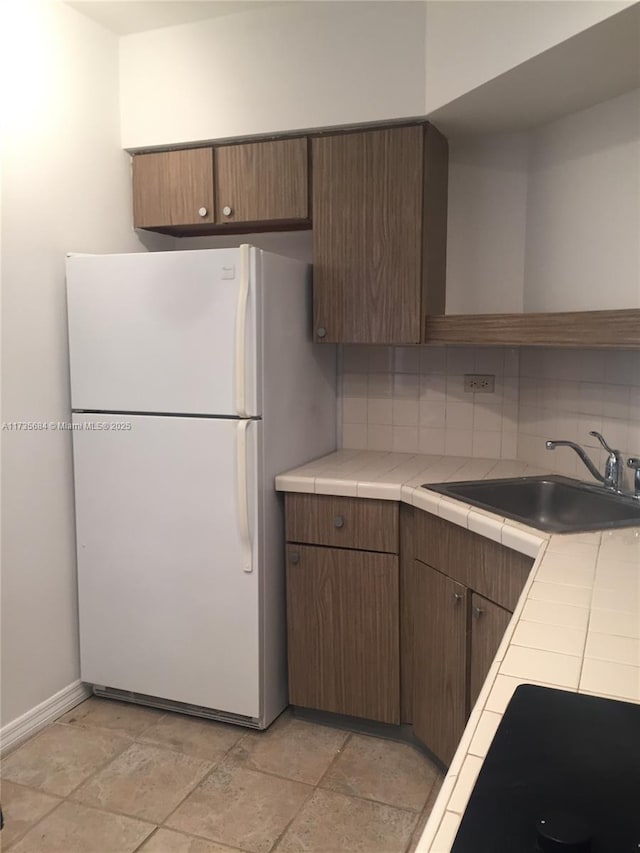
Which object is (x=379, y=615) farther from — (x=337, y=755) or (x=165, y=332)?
(x=165, y=332)

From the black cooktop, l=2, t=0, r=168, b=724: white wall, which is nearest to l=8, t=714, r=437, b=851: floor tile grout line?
l=2, t=0, r=168, b=724: white wall

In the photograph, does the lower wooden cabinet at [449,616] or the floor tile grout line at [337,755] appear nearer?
the lower wooden cabinet at [449,616]

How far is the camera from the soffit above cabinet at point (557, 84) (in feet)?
5.84

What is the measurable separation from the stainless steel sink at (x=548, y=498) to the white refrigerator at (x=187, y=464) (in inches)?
25.3

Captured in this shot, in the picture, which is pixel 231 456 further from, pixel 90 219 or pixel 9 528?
pixel 90 219

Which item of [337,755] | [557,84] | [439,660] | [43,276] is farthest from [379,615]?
[557,84]

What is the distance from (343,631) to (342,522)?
39 centimetres

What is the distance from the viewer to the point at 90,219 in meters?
2.61

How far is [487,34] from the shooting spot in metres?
2.08

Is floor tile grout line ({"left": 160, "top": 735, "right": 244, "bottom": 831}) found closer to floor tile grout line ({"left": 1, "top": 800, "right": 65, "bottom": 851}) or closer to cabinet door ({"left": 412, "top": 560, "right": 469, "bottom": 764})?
floor tile grout line ({"left": 1, "top": 800, "right": 65, "bottom": 851})

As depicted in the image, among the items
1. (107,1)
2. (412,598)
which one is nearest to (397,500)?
(412,598)

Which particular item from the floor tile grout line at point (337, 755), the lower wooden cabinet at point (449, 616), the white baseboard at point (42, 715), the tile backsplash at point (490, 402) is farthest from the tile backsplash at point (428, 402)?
the white baseboard at point (42, 715)

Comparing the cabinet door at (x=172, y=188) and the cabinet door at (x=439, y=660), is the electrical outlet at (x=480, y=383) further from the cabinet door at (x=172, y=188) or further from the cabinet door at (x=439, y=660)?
the cabinet door at (x=172, y=188)

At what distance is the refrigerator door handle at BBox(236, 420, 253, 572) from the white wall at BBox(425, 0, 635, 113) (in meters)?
1.26
